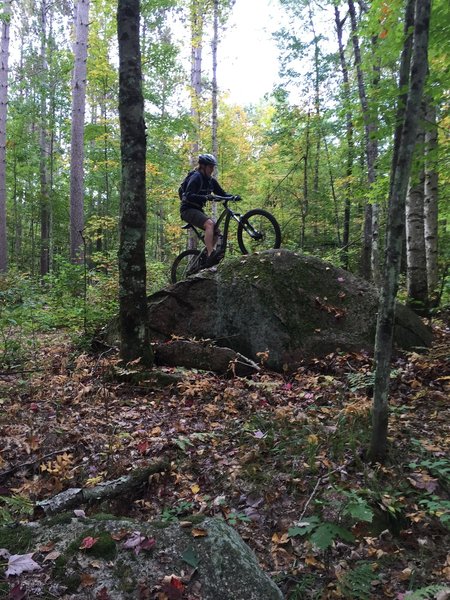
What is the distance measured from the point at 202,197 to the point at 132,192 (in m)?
2.33

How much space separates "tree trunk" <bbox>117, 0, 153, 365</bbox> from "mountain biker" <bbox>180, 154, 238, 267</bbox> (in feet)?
7.06

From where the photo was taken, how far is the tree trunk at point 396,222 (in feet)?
10.4

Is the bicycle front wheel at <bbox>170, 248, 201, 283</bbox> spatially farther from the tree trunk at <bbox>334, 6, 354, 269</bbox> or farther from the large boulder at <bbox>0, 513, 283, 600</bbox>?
the tree trunk at <bbox>334, 6, 354, 269</bbox>

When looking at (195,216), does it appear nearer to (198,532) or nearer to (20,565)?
(198,532)

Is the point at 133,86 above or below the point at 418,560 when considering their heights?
above

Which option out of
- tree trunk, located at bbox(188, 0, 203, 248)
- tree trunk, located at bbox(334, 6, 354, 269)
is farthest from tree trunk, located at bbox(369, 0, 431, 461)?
tree trunk, located at bbox(188, 0, 203, 248)

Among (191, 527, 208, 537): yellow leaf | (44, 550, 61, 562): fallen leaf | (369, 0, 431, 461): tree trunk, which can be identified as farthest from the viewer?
(369, 0, 431, 461): tree trunk

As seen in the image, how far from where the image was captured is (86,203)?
25484 mm

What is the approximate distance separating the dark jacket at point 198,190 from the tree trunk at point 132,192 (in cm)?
214

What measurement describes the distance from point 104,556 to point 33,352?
5742 millimetres

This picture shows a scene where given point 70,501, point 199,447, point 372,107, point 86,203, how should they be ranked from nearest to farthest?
point 70,501
point 199,447
point 372,107
point 86,203

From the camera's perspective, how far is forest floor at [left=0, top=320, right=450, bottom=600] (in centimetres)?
278

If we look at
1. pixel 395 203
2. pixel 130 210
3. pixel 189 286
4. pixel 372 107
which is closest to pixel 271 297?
pixel 189 286

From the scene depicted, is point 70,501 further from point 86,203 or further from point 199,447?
→ point 86,203
